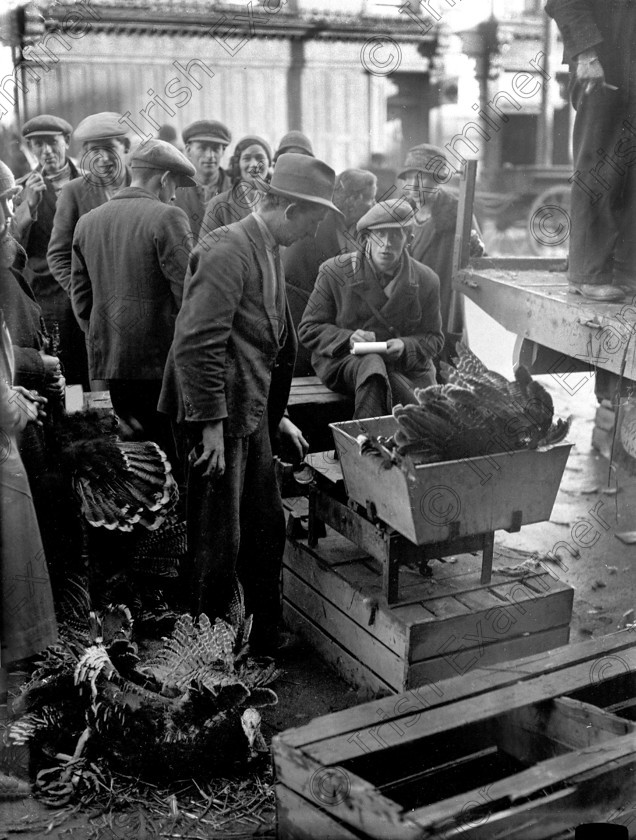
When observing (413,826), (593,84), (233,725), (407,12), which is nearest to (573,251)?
(593,84)

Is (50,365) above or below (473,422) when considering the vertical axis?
above

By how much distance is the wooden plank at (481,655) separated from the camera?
142 inches

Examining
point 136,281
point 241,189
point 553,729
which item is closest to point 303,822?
point 553,729

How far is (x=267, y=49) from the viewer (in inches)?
554

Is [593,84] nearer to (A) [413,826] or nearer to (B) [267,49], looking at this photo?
(A) [413,826]

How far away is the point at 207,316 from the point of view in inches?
144

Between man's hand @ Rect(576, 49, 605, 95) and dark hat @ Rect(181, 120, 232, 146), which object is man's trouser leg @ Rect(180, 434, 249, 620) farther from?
dark hat @ Rect(181, 120, 232, 146)

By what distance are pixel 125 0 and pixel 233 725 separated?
12.4m

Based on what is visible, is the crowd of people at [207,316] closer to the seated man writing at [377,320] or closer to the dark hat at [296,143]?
the seated man writing at [377,320]

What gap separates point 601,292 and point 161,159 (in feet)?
8.40
